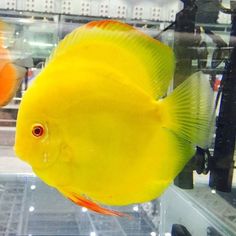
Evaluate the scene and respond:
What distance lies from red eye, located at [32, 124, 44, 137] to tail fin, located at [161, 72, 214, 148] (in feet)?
0.47

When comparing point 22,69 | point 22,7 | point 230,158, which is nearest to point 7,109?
point 22,69

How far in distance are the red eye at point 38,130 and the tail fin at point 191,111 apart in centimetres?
14

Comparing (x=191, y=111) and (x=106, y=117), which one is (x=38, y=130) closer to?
(x=106, y=117)

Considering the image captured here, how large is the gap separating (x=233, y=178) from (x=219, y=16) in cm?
32

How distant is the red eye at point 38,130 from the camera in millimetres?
435

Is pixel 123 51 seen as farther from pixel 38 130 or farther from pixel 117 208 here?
pixel 117 208

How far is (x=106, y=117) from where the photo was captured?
45 cm

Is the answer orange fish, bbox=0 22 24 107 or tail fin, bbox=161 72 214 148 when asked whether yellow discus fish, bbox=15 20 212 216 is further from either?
orange fish, bbox=0 22 24 107

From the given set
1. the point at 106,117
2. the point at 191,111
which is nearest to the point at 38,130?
the point at 106,117

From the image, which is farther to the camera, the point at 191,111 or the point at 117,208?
the point at 117,208

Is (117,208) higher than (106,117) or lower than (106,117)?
lower

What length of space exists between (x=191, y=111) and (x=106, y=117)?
11 centimetres

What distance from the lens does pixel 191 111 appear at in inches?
19.3

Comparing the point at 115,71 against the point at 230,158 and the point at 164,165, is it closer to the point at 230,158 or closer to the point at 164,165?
the point at 164,165
